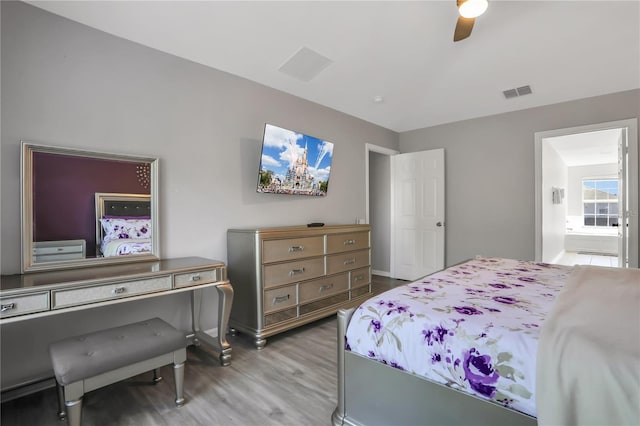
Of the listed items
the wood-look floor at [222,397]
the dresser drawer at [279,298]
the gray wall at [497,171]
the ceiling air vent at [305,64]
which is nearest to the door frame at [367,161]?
the gray wall at [497,171]

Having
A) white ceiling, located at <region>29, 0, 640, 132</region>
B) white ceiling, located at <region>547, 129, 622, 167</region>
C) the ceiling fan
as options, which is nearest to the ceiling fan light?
the ceiling fan

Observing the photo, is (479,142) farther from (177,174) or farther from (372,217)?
(177,174)

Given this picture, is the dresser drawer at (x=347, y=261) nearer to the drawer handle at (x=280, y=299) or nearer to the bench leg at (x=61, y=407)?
the drawer handle at (x=280, y=299)

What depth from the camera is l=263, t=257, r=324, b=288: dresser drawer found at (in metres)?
2.77

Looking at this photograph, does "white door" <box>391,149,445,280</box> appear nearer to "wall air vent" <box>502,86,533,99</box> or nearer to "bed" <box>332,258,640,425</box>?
"wall air vent" <box>502,86,533,99</box>

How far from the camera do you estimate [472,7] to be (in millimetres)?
2066

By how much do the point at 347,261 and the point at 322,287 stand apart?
482 mm

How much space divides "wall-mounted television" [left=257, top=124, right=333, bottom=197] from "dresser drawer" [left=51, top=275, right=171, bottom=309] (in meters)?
1.43

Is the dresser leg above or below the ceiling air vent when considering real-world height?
below

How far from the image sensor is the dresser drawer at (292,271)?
109 inches

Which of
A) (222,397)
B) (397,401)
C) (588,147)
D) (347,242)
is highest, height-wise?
(588,147)

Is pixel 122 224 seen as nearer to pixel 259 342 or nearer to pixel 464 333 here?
pixel 259 342

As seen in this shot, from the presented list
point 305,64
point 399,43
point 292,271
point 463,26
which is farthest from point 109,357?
point 399,43

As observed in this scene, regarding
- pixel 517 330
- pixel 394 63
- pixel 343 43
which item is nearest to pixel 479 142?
pixel 394 63
